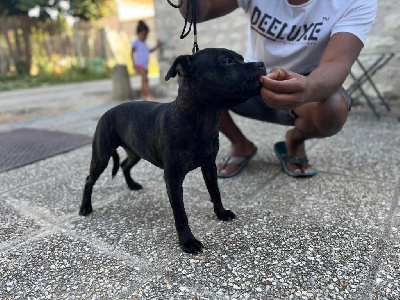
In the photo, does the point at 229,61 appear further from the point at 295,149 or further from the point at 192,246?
the point at 295,149

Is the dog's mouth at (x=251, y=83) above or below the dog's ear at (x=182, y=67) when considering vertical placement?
below

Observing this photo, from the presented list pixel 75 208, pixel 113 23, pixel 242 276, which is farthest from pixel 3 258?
pixel 113 23

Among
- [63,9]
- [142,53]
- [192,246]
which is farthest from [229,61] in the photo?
[63,9]

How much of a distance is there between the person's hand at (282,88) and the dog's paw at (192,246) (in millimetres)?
841

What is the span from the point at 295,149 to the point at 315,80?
1339 mm

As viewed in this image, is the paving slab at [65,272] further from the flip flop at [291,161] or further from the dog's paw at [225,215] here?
the flip flop at [291,161]

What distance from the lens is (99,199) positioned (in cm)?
259

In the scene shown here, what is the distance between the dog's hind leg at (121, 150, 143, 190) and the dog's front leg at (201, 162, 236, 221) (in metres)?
0.69

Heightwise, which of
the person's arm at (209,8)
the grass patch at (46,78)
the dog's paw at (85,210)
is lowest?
the grass patch at (46,78)

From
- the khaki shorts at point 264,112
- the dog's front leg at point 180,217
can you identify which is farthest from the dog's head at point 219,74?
the khaki shorts at point 264,112

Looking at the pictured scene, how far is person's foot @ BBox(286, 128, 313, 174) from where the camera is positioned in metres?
2.90

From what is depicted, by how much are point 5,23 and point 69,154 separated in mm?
12404

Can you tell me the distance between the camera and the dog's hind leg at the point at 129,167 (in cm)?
258

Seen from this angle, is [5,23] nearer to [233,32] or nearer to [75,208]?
[233,32]
